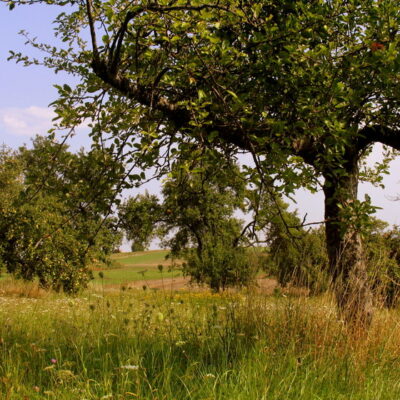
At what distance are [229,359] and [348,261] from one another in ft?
8.54

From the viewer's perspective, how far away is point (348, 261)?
6.37 metres

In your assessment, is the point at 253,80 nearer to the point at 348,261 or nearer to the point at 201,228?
the point at 348,261

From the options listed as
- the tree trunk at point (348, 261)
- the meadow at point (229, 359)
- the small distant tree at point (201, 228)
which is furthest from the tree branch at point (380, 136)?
the small distant tree at point (201, 228)

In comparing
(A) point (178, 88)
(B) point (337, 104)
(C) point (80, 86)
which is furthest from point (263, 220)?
(C) point (80, 86)

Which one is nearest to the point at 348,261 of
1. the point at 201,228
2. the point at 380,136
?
the point at 380,136

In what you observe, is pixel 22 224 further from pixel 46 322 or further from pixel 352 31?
pixel 352 31

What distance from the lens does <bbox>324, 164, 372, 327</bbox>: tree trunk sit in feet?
18.5

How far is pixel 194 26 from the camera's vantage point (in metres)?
3.99

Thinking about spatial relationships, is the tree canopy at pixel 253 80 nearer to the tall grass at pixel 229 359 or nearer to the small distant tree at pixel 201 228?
the tall grass at pixel 229 359

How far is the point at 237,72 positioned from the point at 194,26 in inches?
47.2

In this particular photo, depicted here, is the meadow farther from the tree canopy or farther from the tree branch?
the tree branch

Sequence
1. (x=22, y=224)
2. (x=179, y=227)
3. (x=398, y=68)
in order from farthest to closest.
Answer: (x=179, y=227) → (x=22, y=224) → (x=398, y=68)

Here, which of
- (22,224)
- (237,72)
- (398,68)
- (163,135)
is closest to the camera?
(398,68)

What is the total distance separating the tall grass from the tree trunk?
0.86 feet
